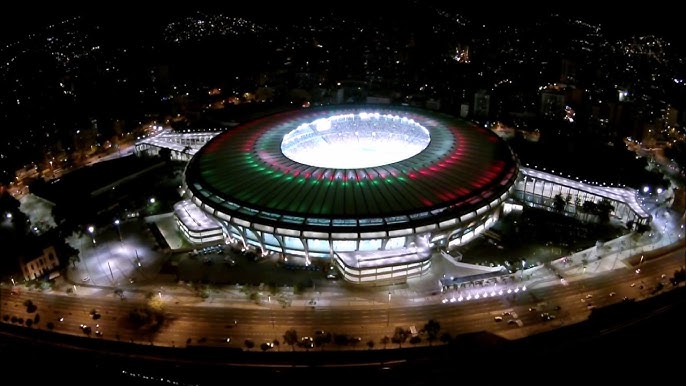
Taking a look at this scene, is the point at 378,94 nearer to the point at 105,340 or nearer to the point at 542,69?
the point at 542,69

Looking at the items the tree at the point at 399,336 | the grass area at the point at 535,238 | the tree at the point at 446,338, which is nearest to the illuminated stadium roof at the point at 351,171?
the grass area at the point at 535,238

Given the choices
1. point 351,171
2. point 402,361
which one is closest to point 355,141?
point 351,171

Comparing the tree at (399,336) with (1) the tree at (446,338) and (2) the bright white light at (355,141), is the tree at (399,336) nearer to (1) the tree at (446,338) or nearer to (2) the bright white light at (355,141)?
(1) the tree at (446,338)

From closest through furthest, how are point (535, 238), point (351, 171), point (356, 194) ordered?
point (356, 194) → point (351, 171) → point (535, 238)

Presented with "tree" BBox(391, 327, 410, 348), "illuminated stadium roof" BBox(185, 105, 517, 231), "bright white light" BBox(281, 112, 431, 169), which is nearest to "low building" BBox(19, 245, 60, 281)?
"illuminated stadium roof" BBox(185, 105, 517, 231)

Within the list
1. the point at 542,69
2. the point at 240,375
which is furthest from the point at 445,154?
the point at 542,69

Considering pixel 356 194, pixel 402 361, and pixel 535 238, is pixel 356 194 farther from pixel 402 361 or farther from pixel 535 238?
pixel 535 238

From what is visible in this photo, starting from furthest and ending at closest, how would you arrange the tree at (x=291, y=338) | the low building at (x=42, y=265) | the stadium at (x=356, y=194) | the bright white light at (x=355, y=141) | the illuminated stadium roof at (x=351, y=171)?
1. the bright white light at (x=355, y=141)
2. the illuminated stadium roof at (x=351, y=171)
3. the low building at (x=42, y=265)
4. the stadium at (x=356, y=194)
5. the tree at (x=291, y=338)
